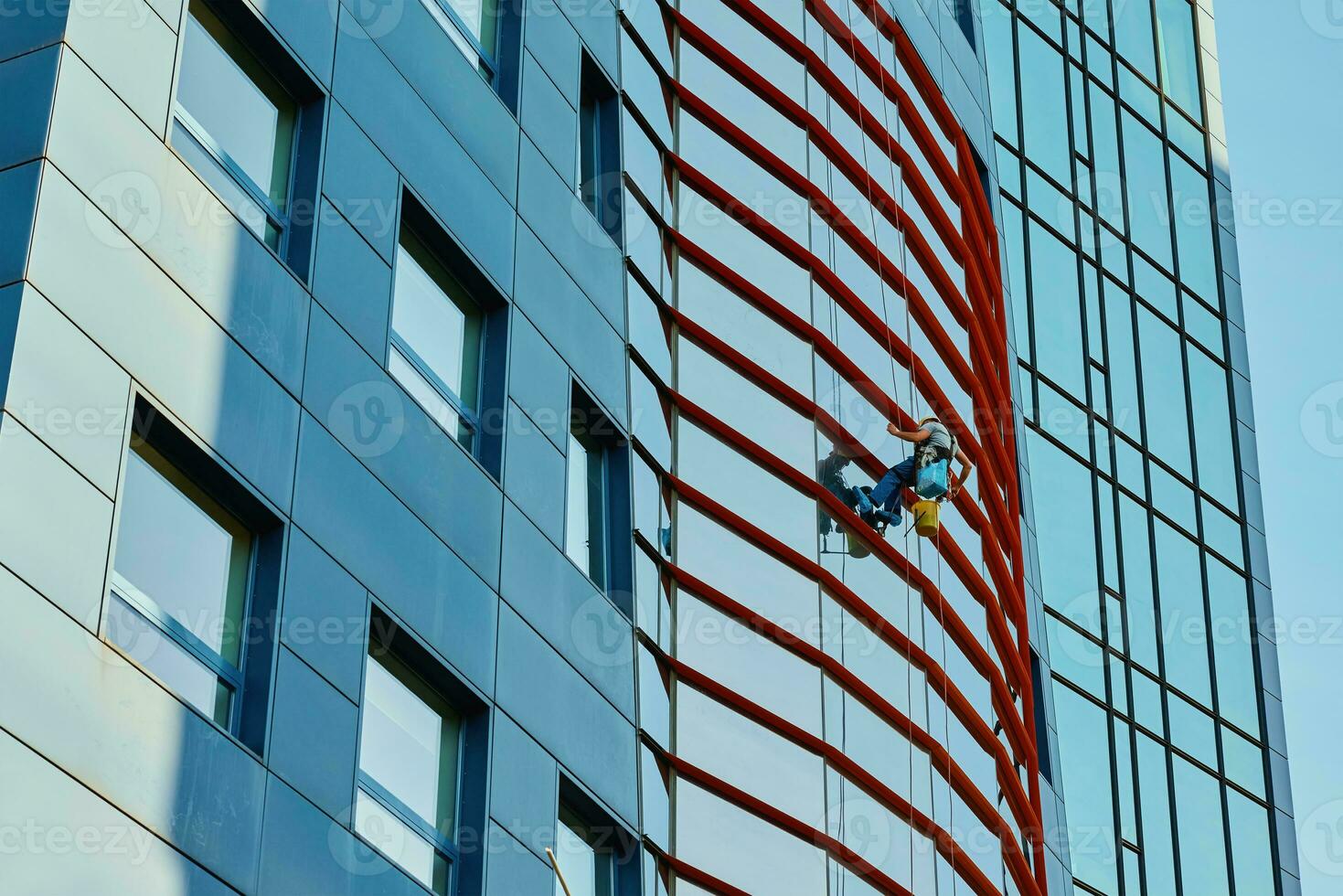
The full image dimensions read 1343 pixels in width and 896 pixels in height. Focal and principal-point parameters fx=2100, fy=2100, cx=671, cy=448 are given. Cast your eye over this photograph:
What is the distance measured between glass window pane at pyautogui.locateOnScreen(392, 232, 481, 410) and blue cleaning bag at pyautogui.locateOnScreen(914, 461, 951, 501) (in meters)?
6.31

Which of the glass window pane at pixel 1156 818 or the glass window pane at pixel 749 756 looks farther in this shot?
the glass window pane at pixel 1156 818

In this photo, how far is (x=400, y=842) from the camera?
15.6 metres

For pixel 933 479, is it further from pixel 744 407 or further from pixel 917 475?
pixel 744 407

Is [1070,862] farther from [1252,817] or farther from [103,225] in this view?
[103,225]

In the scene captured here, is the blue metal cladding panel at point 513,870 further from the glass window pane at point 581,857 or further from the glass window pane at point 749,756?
the glass window pane at point 749,756

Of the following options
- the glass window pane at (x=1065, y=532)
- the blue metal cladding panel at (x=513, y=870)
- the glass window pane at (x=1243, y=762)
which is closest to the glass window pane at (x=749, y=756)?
the blue metal cladding panel at (x=513, y=870)

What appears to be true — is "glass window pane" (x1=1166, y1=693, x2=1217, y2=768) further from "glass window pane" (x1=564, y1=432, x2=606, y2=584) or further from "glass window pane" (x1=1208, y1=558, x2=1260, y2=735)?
"glass window pane" (x1=564, y1=432, x2=606, y2=584)

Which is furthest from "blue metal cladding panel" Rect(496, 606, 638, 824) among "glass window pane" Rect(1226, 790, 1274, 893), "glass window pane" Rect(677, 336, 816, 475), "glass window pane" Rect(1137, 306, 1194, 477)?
"glass window pane" Rect(1137, 306, 1194, 477)

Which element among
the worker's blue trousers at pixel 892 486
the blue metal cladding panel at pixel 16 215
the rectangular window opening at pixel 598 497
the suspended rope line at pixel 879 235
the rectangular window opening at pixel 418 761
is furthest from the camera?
the suspended rope line at pixel 879 235

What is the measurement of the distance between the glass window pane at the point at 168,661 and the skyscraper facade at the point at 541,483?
1.7 inches

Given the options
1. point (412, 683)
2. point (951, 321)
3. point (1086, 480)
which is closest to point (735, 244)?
point (951, 321)

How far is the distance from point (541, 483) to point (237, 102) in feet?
14.6

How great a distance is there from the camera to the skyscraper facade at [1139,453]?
3334cm

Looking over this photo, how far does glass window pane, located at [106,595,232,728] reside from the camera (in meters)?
13.2
